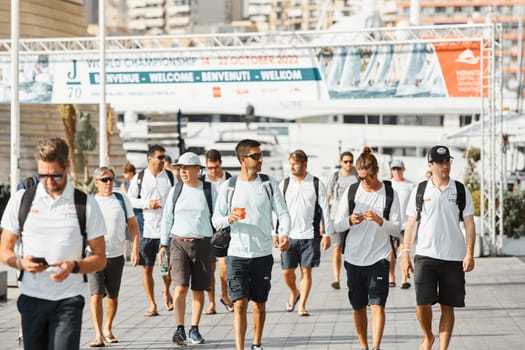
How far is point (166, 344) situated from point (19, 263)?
4.57 m

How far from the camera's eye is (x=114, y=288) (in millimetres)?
10477

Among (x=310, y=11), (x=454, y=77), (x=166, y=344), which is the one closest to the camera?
(x=166, y=344)

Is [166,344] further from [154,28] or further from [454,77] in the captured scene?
[154,28]

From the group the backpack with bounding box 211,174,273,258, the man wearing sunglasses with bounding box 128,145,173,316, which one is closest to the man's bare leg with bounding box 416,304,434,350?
the backpack with bounding box 211,174,273,258

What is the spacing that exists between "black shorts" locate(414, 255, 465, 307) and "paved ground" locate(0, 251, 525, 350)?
140cm

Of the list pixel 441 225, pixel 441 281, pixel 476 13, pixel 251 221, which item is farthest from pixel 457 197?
pixel 476 13

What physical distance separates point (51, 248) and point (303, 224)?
6723 mm

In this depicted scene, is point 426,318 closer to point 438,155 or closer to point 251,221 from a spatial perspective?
point 438,155

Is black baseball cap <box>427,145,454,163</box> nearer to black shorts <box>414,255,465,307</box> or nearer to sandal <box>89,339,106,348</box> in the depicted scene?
black shorts <box>414,255,465,307</box>

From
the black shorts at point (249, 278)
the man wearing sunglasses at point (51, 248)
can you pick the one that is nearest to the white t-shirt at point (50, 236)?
the man wearing sunglasses at point (51, 248)

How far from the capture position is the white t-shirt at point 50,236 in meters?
6.07

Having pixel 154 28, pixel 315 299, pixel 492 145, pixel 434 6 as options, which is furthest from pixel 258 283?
pixel 154 28

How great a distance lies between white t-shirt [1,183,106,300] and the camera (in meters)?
6.07

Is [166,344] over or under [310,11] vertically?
under
